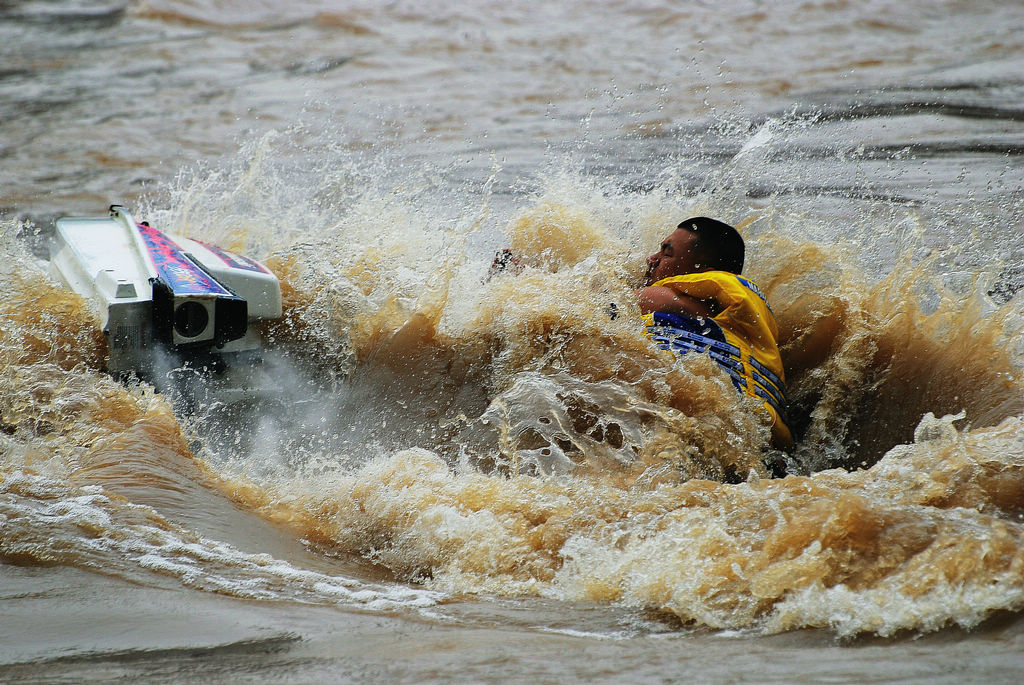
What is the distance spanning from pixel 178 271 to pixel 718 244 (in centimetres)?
222

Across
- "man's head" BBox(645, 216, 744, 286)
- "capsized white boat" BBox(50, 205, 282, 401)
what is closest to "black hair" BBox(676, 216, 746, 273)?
"man's head" BBox(645, 216, 744, 286)

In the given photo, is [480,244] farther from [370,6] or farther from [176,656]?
[370,6]

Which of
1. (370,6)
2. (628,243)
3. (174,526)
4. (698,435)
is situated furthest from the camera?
(370,6)

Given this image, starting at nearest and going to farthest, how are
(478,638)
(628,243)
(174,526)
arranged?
(478,638) → (174,526) → (628,243)

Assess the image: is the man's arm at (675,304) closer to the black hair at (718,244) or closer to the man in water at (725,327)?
the man in water at (725,327)

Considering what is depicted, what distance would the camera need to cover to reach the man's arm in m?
3.64

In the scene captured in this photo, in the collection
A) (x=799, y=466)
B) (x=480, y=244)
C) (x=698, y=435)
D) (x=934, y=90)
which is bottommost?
(x=799, y=466)

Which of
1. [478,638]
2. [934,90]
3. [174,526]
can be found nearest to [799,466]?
[478,638]

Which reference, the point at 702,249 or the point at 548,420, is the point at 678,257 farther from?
the point at 548,420

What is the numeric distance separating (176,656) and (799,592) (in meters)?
1.32

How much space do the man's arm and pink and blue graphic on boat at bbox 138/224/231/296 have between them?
1.70m

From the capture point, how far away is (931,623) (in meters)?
1.94

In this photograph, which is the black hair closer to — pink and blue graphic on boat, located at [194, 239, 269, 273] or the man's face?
the man's face

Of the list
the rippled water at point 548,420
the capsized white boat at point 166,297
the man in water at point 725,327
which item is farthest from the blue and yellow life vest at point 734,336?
the capsized white boat at point 166,297
